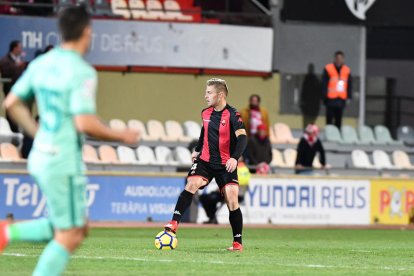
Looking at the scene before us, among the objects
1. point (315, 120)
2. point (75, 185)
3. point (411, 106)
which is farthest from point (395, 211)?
point (75, 185)

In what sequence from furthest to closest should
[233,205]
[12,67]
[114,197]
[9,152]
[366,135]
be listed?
[366,135]
[12,67]
[9,152]
[114,197]
[233,205]

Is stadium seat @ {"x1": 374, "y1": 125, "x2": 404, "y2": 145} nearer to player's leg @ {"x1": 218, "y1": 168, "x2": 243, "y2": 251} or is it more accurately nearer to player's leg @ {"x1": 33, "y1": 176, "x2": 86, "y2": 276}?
player's leg @ {"x1": 218, "y1": 168, "x2": 243, "y2": 251}

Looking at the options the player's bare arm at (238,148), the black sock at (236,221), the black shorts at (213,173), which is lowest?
the black sock at (236,221)

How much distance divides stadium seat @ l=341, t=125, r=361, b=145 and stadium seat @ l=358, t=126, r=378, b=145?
165mm

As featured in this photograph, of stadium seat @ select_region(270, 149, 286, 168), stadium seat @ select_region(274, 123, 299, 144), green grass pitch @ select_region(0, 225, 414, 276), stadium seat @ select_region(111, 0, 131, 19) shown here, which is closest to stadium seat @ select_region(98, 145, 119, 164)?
stadium seat @ select_region(111, 0, 131, 19)

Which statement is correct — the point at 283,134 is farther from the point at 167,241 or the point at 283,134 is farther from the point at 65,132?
the point at 65,132

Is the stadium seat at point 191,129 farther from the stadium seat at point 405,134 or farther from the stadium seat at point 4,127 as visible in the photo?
the stadium seat at point 405,134

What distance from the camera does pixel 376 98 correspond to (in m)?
31.8

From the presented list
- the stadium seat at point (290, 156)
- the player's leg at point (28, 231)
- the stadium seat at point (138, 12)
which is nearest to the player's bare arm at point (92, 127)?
the player's leg at point (28, 231)

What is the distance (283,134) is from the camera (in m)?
28.6

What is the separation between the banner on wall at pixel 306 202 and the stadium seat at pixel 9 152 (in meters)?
4.34

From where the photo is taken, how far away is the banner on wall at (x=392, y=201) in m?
25.6

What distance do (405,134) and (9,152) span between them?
36.0 feet

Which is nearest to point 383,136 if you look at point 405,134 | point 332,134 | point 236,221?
point 405,134
